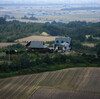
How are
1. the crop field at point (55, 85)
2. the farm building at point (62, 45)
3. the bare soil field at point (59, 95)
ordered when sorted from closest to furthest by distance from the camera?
the bare soil field at point (59, 95) < the crop field at point (55, 85) < the farm building at point (62, 45)

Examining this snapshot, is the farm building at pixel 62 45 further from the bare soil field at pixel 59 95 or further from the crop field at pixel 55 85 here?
the bare soil field at pixel 59 95

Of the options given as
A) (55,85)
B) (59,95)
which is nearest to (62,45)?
(55,85)

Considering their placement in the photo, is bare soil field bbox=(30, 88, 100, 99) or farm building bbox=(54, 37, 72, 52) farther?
farm building bbox=(54, 37, 72, 52)

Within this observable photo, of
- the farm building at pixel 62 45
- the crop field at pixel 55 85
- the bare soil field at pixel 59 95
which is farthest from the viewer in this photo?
the farm building at pixel 62 45

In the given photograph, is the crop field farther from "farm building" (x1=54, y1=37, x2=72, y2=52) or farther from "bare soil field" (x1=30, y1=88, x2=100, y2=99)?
"farm building" (x1=54, y1=37, x2=72, y2=52)

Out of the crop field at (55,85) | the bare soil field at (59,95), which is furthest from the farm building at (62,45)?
the bare soil field at (59,95)

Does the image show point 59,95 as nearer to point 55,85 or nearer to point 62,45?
point 55,85

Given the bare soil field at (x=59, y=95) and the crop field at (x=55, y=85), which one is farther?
the crop field at (x=55, y=85)

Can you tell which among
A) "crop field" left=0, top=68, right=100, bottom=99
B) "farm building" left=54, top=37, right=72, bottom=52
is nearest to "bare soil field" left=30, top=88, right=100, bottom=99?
"crop field" left=0, top=68, right=100, bottom=99
